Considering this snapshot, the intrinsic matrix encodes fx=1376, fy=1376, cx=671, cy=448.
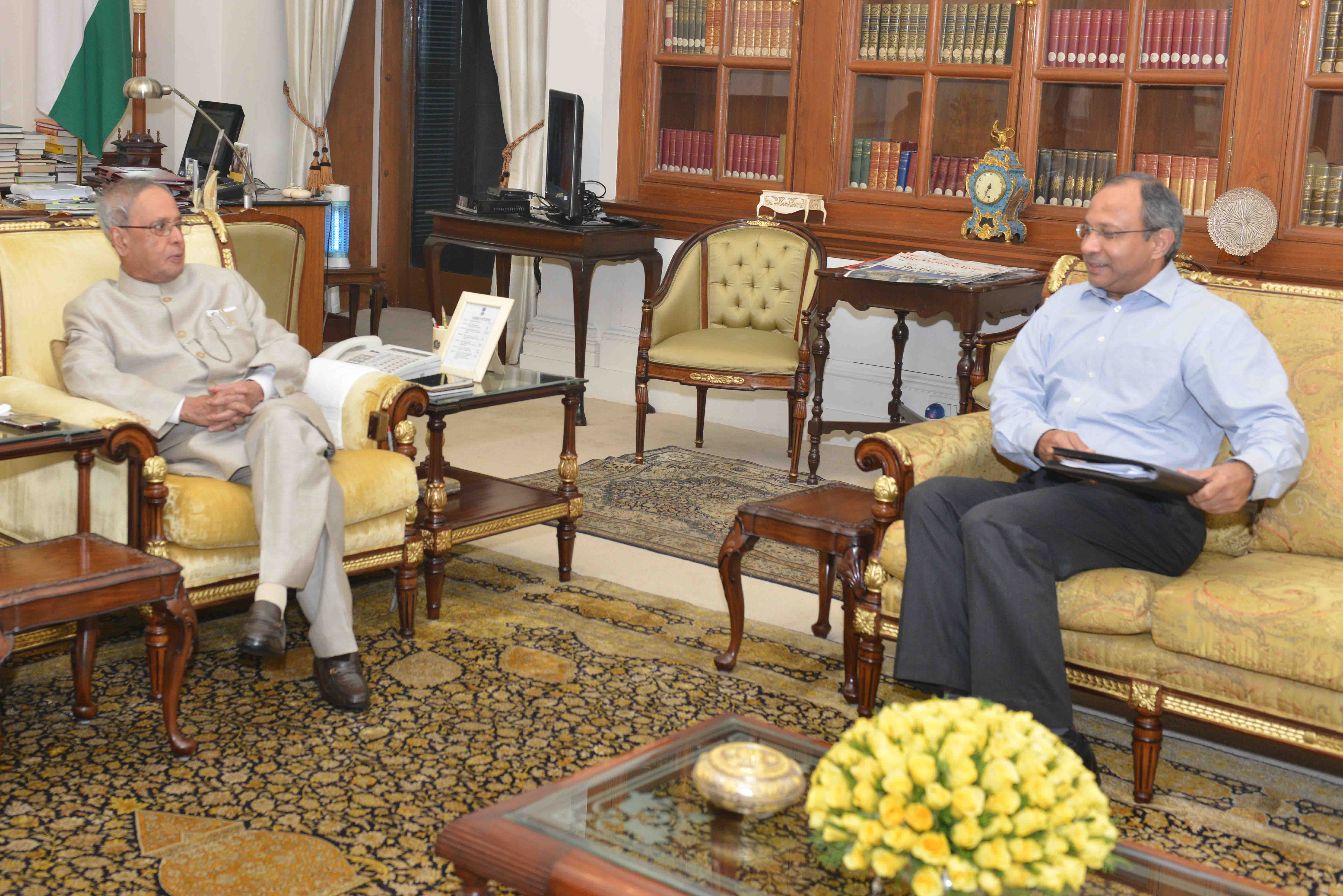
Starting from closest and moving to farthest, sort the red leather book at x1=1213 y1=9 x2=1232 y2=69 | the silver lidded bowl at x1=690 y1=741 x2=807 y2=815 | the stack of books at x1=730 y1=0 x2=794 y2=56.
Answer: the silver lidded bowl at x1=690 y1=741 x2=807 y2=815
the red leather book at x1=1213 y1=9 x2=1232 y2=69
the stack of books at x1=730 y1=0 x2=794 y2=56

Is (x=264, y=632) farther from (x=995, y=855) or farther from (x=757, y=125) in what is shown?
(x=757, y=125)

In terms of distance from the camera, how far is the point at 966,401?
4.84 meters

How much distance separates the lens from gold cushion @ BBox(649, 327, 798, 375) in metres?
5.28

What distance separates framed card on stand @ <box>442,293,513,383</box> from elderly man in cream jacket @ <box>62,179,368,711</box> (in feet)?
1.54

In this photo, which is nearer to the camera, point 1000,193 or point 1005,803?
point 1005,803

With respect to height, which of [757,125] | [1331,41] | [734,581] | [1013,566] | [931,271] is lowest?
[734,581]

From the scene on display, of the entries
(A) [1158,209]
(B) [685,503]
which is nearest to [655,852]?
(A) [1158,209]

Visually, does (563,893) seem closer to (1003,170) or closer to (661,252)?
(1003,170)

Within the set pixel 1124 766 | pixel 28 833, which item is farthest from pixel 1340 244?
pixel 28 833

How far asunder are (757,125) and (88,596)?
4.31m

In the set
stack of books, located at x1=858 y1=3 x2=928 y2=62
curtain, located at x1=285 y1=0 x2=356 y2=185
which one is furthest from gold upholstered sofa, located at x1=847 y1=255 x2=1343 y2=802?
curtain, located at x1=285 y1=0 x2=356 y2=185

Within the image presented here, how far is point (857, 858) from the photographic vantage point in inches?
62.1

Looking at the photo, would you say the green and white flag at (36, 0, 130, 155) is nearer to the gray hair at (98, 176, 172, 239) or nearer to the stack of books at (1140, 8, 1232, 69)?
the gray hair at (98, 176, 172, 239)

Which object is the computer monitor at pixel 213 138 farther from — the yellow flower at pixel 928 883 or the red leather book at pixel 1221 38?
the yellow flower at pixel 928 883
